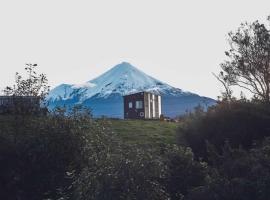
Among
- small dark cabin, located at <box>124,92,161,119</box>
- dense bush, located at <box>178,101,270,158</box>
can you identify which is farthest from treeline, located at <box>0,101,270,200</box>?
small dark cabin, located at <box>124,92,161,119</box>

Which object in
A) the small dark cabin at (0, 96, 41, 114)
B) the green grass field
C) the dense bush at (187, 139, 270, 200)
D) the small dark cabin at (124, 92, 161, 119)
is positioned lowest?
the dense bush at (187, 139, 270, 200)

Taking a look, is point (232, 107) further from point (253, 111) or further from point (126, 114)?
point (126, 114)

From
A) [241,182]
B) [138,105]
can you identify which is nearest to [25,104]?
[241,182]

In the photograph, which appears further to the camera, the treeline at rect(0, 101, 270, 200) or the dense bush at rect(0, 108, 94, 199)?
the dense bush at rect(0, 108, 94, 199)

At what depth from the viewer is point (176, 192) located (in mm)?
16859

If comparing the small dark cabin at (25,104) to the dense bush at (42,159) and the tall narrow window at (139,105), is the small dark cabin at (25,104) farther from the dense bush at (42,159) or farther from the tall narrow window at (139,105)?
the tall narrow window at (139,105)

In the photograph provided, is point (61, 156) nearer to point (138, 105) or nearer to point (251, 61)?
point (251, 61)

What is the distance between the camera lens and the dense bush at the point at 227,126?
2403 cm

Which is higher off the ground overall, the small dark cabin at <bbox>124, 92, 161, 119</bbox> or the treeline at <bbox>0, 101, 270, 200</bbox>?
the small dark cabin at <bbox>124, 92, 161, 119</bbox>

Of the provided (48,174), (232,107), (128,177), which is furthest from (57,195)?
(232,107)

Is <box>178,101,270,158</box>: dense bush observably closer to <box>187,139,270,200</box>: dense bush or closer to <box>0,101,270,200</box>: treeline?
<box>0,101,270,200</box>: treeline

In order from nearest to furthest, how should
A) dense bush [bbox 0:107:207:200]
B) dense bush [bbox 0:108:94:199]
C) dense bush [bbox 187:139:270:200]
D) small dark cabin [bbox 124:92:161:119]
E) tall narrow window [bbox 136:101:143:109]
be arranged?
dense bush [bbox 187:139:270:200] < dense bush [bbox 0:107:207:200] < dense bush [bbox 0:108:94:199] < small dark cabin [bbox 124:92:161:119] < tall narrow window [bbox 136:101:143:109]

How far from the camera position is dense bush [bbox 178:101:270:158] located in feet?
78.8

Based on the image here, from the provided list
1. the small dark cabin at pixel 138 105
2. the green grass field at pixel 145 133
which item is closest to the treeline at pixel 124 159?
the green grass field at pixel 145 133
